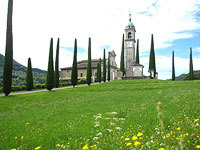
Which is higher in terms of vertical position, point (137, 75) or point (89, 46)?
point (89, 46)

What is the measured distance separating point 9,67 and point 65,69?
1887 inches

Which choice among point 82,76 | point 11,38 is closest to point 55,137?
point 11,38

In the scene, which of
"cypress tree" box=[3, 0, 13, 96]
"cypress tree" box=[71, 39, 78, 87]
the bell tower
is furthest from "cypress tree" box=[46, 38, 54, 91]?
the bell tower

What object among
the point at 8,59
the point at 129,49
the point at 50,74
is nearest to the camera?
the point at 8,59

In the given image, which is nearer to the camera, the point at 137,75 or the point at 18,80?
the point at 137,75

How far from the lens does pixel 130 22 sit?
2525 inches

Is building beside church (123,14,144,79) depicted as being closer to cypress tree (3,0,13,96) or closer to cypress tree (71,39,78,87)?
cypress tree (71,39,78,87)

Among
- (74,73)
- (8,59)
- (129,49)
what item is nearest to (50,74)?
(74,73)

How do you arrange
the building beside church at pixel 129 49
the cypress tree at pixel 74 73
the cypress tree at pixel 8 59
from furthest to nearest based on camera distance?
the building beside church at pixel 129 49
the cypress tree at pixel 74 73
the cypress tree at pixel 8 59

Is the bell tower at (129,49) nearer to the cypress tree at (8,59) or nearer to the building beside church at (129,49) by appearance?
the building beside church at (129,49)

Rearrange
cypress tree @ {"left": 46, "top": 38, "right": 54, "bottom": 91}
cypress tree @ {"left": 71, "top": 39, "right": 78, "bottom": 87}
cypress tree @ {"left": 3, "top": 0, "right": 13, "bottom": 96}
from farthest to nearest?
1. cypress tree @ {"left": 71, "top": 39, "right": 78, "bottom": 87}
2. cypress tree @ {"left": 46, "top": 38, "right": 54, "bottom": 91}
3. cypress tree @ {"left": 3, "top": 0, "right": 13, "bottom": 96}

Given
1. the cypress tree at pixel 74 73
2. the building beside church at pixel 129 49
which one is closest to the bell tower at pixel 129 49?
the building beside church at pixel 129 49

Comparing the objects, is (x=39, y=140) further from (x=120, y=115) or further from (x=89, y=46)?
(x=89, y=46)

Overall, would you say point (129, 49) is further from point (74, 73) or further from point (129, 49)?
point (74, 73)
